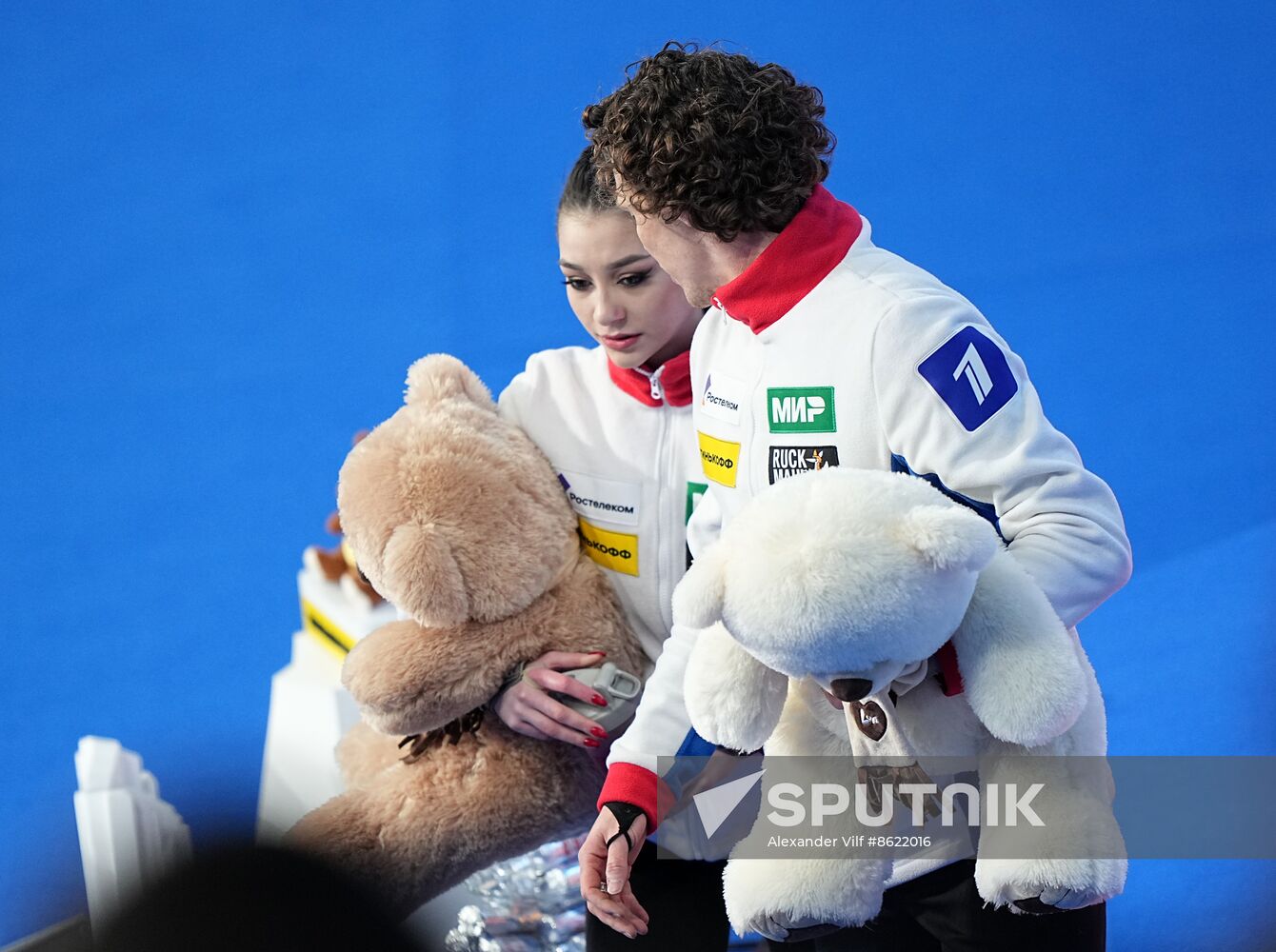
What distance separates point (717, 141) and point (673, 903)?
1.01 metres

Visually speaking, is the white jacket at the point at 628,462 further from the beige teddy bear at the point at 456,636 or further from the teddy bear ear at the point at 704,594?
the teddy bear ear at the point at 704,594

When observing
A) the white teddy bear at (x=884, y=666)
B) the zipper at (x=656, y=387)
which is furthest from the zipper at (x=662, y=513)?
the white teddy bear at (x=884, y=666)

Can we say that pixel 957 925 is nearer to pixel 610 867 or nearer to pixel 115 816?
pixel 610 867

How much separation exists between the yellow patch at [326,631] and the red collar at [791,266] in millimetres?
1471

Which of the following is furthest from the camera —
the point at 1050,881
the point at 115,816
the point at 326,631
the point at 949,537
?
the point at 326,631

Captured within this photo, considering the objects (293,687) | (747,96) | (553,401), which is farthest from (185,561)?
(747,96)

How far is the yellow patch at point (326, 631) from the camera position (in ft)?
8.73

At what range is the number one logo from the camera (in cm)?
124

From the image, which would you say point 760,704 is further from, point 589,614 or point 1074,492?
point 589,614

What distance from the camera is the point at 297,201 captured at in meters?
4.50

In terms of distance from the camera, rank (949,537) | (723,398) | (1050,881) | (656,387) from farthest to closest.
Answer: (656,387)
(723,398)
(1050,881)
(949,537)

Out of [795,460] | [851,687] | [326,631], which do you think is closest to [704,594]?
[851,687]

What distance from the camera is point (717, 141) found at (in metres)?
1.31

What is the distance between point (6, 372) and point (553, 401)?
→ 127 inches
